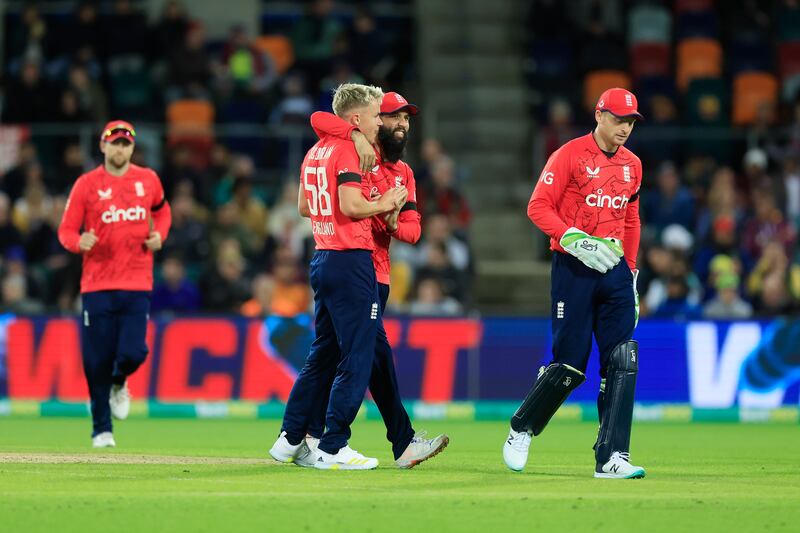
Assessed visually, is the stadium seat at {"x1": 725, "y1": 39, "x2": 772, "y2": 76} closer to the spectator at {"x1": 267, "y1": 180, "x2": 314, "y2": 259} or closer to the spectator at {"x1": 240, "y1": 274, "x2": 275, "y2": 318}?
the spectator at {"x1": 267, "y1": 180, "x2": 314, "y2": 259}

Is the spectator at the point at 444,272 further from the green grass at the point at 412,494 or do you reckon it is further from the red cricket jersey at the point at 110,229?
the red cricket jersey at the point at 110,229

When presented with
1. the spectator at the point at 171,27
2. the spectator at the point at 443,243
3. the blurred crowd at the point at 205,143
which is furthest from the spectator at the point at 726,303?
the spectator at the point at 171,27

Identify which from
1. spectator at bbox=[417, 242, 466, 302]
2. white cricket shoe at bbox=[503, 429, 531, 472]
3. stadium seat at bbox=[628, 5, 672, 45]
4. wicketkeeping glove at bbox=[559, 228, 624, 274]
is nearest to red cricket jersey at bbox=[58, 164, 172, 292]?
white cricket shoe at bbox=[503, 429, 531, 472]

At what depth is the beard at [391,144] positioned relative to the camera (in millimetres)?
11477

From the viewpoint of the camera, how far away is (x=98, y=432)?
1405cm

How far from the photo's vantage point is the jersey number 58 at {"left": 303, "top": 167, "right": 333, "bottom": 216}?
36.6 ft

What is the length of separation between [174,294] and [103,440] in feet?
22.7

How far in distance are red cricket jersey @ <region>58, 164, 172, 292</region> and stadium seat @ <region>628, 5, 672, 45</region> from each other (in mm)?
15370

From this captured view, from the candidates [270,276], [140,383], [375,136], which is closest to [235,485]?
[375,136]

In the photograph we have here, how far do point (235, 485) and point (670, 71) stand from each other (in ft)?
62.3

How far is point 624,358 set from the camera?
11008 millimetres

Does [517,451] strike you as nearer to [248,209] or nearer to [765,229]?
[765,229]

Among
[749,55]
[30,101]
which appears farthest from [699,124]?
[30,101]

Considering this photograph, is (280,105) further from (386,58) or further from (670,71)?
(670,71)
